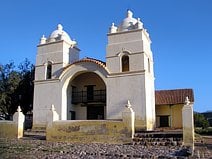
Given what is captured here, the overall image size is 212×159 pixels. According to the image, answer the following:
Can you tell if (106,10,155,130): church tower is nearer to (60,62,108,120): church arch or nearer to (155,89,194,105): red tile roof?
(60,62,108,120): church arch

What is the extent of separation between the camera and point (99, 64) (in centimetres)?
2295

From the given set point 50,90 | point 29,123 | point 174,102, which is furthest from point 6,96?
point 174,102

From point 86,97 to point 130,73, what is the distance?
5.41 meters

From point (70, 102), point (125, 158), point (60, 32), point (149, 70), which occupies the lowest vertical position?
point (125, 158)

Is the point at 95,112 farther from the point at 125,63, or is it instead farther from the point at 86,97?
the point at 125,63

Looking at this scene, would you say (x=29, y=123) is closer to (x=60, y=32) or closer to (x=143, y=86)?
(x=60, y=32)

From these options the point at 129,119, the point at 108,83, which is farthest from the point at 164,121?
the point at 129,119

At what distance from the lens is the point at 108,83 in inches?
891

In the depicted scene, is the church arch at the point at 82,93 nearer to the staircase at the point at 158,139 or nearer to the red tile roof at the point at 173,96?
the red tile roof at the point at 173,96

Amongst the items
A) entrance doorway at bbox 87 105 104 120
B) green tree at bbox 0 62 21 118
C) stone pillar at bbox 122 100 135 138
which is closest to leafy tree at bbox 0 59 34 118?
green tree at bbox 0 62 21 118

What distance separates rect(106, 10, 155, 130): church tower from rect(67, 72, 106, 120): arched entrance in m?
2.82

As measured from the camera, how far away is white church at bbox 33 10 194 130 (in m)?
21.9

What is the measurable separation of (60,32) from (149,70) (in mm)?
9001

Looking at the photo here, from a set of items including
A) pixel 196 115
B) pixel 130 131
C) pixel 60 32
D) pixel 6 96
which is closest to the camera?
pixel 130 131
